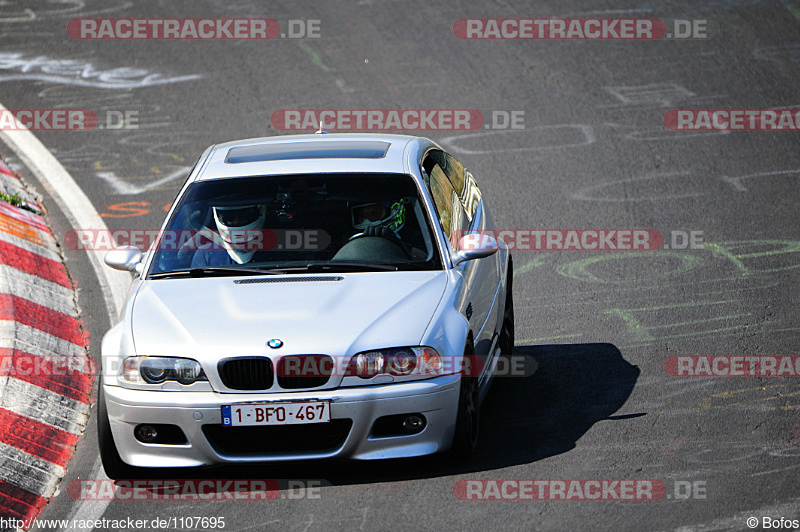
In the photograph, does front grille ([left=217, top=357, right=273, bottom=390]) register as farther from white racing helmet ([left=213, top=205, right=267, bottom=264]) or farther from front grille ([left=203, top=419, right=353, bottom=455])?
white racing helmet ([left=213, top=205, right=267, bottom=264])

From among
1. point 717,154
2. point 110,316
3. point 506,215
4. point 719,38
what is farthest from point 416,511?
point 719,38

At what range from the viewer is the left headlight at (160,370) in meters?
6.13

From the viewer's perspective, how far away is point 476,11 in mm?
17453

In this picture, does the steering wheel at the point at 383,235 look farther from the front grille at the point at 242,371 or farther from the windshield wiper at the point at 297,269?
the front grille at the point at 242,371

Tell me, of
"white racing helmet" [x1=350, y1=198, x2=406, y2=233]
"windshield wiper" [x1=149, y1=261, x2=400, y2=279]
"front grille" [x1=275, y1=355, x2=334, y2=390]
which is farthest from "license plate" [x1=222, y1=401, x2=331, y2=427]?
"white racing helmet" [x1=350, y1=198, x2=406, y2=233]

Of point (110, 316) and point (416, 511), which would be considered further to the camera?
point (110, 316)

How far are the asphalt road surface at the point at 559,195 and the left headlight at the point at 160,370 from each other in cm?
67

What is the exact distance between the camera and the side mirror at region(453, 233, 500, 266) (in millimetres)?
6988

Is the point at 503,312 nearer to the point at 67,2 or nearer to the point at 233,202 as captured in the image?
the point at 233,202

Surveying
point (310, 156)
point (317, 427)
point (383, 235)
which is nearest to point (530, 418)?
point (383, 235)

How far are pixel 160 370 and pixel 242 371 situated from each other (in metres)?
0.46

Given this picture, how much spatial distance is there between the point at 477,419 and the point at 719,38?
1118cm

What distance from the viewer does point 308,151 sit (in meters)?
7.85

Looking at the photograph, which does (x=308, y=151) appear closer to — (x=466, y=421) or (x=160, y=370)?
(x=160, y=370)
